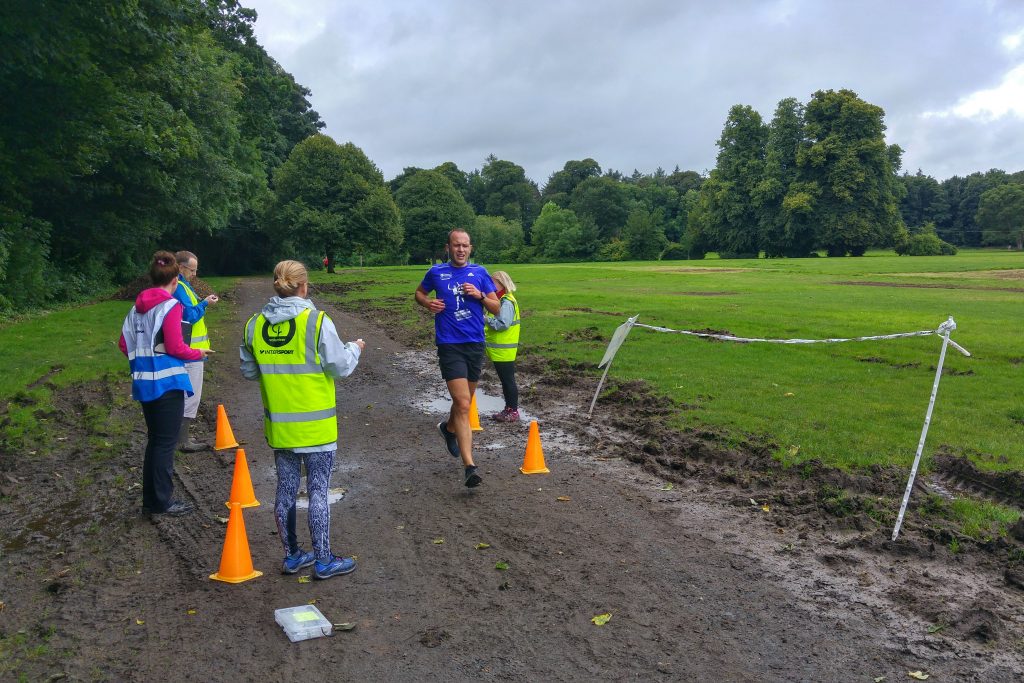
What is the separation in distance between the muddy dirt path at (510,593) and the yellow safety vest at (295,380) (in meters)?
1.00

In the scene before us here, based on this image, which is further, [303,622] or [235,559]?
[235,559]

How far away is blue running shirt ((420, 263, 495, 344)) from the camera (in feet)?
24.0

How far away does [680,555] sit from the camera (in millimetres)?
5406

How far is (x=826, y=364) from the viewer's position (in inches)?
501

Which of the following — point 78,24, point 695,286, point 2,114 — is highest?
point 78,24

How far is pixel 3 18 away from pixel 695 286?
2730 centimetres

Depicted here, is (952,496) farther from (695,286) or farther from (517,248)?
(517,248)

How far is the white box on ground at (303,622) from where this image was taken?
4262 millimetres

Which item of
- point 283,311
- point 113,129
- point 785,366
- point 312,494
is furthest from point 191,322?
point 113,129

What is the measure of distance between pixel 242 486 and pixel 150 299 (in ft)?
5.60

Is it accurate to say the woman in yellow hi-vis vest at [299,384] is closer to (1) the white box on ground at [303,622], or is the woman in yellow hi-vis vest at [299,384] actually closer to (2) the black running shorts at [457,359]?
(1) the white box on ground at [303,622]

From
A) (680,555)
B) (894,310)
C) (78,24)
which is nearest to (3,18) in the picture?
(78,24)

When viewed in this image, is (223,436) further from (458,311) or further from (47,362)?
(47,362)

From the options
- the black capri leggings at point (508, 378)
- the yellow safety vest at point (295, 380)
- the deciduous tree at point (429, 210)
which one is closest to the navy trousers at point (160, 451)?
the yellow safety vest at point (295, 380)
